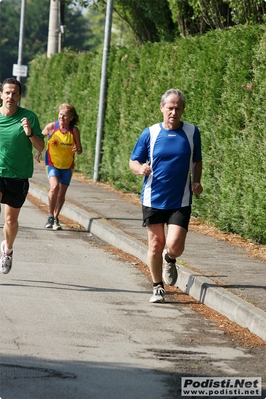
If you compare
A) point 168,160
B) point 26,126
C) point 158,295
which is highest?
point 26,126

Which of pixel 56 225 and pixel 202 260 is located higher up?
pixel 202 260

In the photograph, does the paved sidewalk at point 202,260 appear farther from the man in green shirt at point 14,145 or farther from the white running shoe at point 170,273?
the man in green shirt at point 14,145

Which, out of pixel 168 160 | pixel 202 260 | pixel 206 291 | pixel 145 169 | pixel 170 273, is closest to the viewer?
pixel 145 169

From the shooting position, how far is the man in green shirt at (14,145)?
30.0 ft

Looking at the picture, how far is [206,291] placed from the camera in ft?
29.4

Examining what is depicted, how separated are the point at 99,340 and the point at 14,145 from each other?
9.32ft

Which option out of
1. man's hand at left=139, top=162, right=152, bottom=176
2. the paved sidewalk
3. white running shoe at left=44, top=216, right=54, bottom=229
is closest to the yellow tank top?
white running shoe at left=44, top=216, right=54, bottom=229

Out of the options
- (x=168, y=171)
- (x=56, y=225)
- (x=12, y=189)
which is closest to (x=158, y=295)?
(x=168, y=171)

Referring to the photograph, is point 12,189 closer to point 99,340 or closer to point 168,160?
point 168,160

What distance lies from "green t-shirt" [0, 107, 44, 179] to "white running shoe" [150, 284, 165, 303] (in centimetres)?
177

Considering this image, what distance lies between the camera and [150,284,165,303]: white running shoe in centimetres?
884

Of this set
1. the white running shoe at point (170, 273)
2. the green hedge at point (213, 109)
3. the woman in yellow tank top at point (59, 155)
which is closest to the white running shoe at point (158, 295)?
the white running shoe at point (170, 273)

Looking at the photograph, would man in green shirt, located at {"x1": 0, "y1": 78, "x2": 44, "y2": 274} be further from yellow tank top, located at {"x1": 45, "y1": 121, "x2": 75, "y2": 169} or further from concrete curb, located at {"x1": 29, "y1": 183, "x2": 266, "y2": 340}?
yellow tank top, located at {"x1": 45, "y1": 121, "x2": 75, "y2": 169}

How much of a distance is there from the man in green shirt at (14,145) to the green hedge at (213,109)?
12.4 feet
